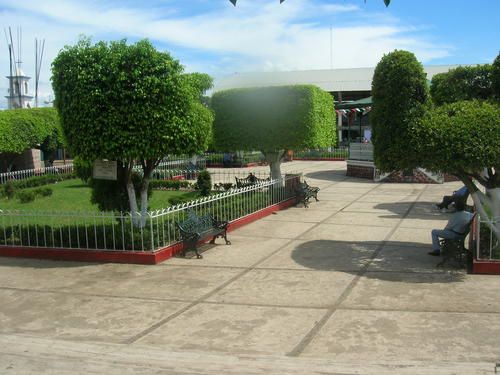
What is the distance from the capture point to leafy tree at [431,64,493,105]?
32.5ft

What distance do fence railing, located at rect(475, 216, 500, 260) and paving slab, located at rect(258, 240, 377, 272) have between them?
5.86 feet

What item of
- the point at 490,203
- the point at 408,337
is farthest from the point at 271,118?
the point at 408,337

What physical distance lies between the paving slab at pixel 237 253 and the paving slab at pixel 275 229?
439mm

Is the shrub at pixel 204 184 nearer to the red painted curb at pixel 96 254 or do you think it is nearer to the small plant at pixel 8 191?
the small plant at pixel 8 191

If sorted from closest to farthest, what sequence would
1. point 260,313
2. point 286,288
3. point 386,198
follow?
point 260,313 → point 286,288 → point 386,198

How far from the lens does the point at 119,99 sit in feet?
29.8

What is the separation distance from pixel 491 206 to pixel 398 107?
85.1 inches

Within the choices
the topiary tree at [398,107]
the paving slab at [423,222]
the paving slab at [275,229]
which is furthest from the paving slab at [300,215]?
the topiary tree at [398,107]

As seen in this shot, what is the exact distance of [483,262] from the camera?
322 inches

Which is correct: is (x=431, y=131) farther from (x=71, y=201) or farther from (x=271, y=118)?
(x=71, y=201)

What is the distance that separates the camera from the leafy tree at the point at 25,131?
24828mm

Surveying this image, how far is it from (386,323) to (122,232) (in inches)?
202

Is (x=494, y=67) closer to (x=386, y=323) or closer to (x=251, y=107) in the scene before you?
(x=386, y=323)

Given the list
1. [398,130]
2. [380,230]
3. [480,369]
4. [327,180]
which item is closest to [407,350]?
[480,369]
